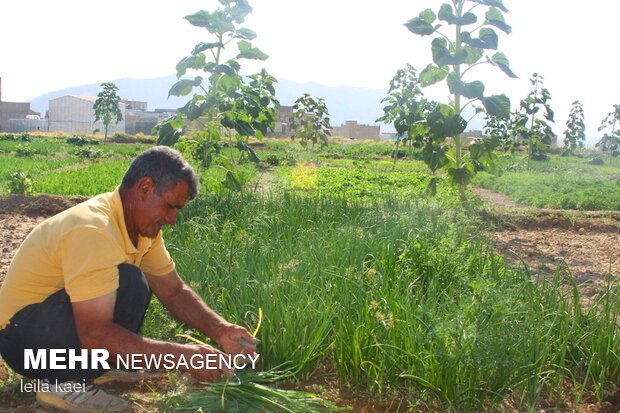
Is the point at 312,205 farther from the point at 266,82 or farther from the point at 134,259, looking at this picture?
the point at 266,82

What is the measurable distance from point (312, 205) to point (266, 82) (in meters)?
10.4

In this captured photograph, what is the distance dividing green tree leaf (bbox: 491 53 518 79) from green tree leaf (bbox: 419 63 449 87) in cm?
62

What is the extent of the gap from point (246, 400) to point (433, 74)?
6395 millimetres

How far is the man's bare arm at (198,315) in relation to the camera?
238 centimetres

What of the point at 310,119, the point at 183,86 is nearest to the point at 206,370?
the point at 183,86

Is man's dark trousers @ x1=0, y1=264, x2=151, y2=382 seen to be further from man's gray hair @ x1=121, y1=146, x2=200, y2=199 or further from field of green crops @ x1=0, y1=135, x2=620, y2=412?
field of green crops @ x1=0, y1=135, x2=620, y2=412

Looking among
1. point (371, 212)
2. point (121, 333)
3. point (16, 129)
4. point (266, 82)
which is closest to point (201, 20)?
point (371, 212)

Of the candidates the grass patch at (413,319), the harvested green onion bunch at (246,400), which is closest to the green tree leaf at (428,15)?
the grass patch at (413,319)

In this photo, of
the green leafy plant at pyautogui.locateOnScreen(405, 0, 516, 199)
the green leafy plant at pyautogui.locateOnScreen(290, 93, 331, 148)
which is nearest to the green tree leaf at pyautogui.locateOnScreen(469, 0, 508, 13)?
the green leafy plant at pyautogui.locateOnScreen(405, 0, 516, 199)

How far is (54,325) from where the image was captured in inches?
90.3

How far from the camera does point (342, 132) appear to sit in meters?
59.7

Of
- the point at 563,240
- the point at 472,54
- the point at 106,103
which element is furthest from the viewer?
the point at 106,103

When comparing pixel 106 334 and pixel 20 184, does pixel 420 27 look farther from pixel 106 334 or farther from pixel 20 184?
pixel 106 334

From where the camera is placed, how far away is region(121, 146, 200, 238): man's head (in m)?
2.33
